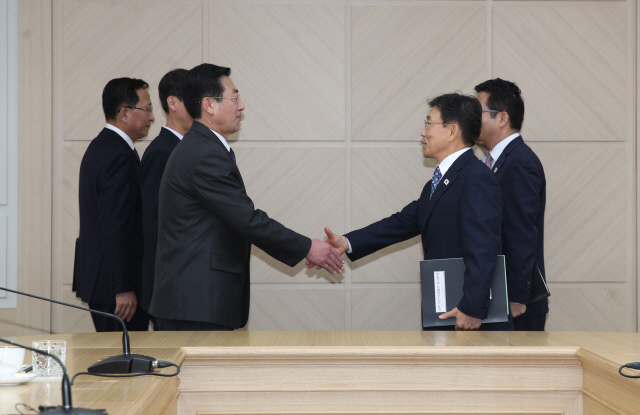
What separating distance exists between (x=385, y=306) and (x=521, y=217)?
1235 mm

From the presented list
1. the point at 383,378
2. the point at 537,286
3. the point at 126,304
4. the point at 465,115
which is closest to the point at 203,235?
the point at 126,304

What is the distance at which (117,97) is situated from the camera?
11.3 ft

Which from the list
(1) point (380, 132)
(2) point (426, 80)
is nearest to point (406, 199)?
(1) point (380, 132)

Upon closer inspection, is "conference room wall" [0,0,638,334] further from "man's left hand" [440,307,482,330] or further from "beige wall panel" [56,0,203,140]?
"man's left hand" [440,307,482,330]

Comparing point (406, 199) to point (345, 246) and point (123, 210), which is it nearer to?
point (345, 246)

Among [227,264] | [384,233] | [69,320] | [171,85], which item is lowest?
[69,320]

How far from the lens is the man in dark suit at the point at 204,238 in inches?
99.2

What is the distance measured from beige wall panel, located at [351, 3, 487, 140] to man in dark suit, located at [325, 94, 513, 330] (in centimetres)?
100

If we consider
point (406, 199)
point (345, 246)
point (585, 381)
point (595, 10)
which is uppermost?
point (595, 10)

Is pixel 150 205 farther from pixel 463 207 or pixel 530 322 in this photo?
pixel 530 322

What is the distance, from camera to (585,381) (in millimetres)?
1811

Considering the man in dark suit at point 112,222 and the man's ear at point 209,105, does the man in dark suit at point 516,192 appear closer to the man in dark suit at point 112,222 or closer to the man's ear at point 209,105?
the man's ear at point 209,105

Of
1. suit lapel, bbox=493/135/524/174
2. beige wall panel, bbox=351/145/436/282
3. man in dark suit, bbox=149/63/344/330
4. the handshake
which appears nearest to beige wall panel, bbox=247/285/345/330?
beige wall panel, bbox=351/145/436/282

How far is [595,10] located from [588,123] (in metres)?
0.69
